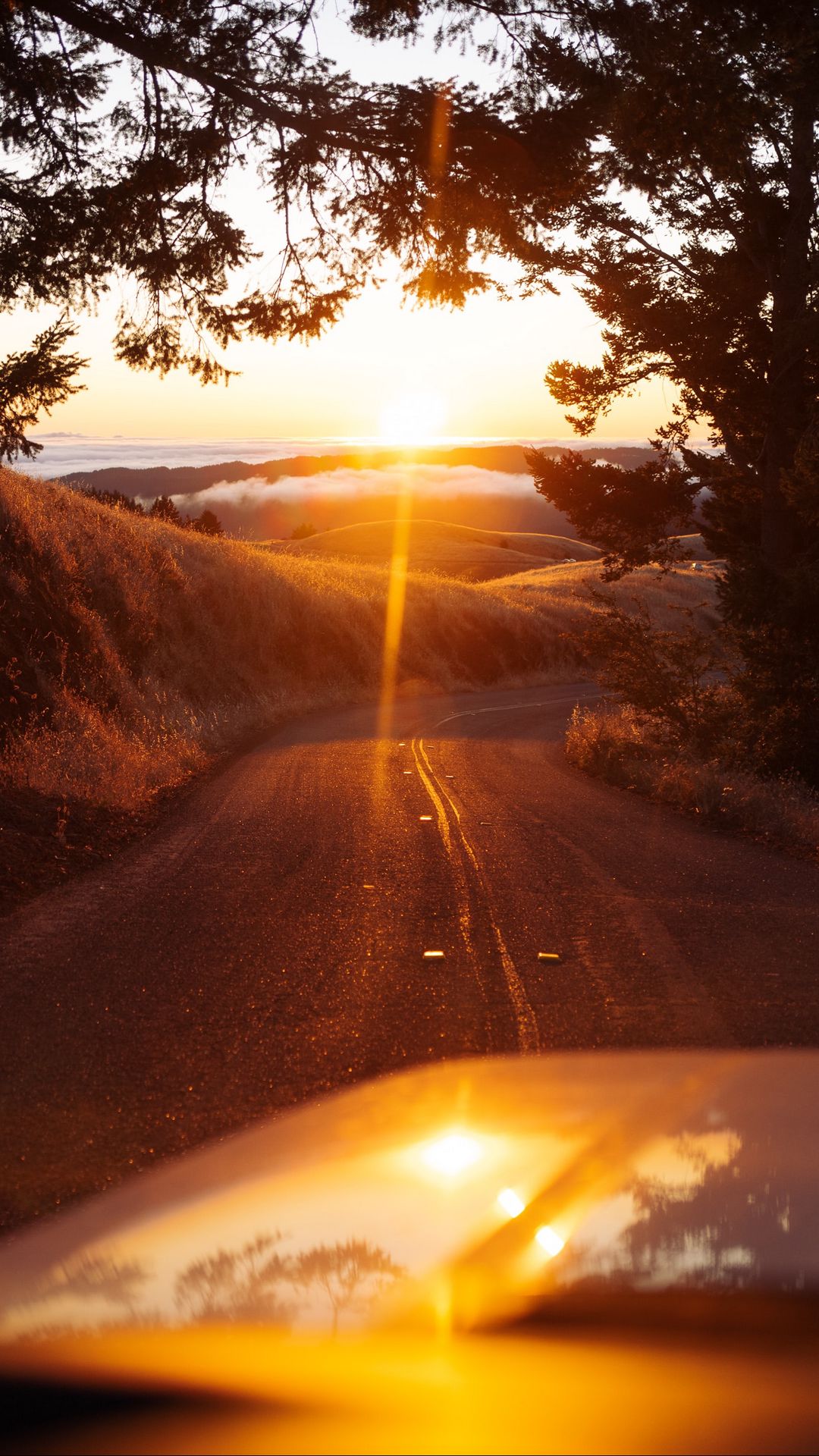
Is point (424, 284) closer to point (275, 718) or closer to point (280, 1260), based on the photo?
point (280, 1260)

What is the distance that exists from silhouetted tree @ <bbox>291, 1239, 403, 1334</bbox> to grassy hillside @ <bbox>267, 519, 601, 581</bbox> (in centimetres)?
7909

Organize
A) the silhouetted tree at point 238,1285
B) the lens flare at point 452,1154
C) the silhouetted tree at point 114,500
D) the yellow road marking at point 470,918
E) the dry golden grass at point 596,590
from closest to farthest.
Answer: the silhouetted tree at point 238,1285 → the lens flare at point 452,1154 → the yellow road marking at point 470,918 → the silhouetted tree at point 114,500 → the dry golden grass at point 596,590

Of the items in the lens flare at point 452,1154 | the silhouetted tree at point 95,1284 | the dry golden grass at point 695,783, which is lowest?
the dry golden grass at point 695,783

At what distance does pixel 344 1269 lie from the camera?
2760 mm

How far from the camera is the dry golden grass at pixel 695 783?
43.6 ft

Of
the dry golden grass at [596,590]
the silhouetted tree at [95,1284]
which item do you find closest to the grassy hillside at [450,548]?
the dry golden grass at [596,590]

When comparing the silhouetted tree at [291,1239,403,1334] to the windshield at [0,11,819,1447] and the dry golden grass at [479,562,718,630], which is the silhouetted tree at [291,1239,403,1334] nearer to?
the windshield at [0,11,819,1447]

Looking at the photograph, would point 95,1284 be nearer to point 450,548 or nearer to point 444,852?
point 444,852

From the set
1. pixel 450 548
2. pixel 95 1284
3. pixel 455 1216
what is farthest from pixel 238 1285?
pixel 450 548

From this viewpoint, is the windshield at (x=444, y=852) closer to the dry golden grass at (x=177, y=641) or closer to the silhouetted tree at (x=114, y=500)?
the dry golden grass at (x=177, y=641)

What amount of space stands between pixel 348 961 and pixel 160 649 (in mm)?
22865

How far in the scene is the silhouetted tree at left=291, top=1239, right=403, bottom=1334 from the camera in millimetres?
2613

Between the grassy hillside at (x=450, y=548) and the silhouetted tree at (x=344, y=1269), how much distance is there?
79086mm

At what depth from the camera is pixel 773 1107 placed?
154 inches
